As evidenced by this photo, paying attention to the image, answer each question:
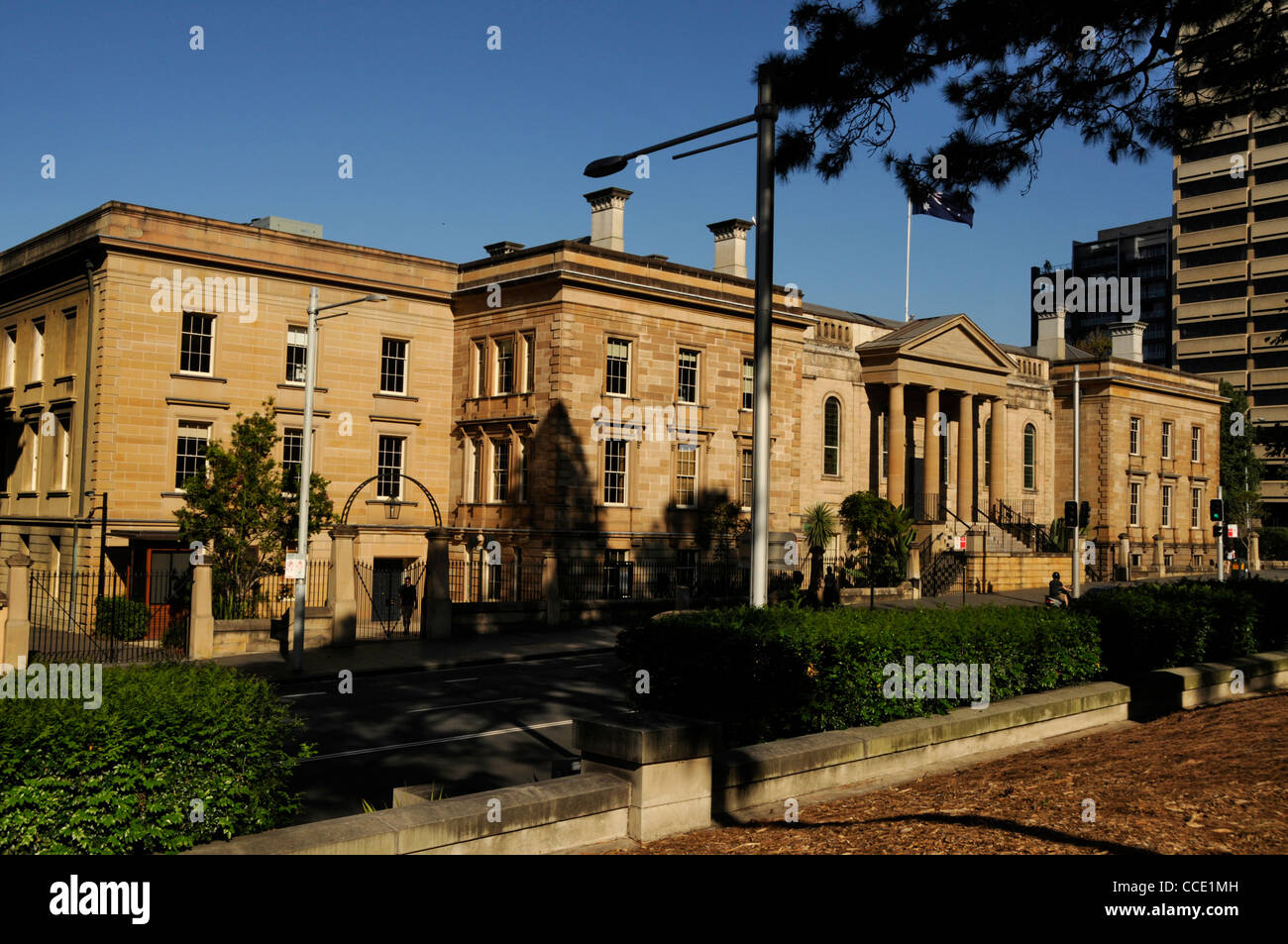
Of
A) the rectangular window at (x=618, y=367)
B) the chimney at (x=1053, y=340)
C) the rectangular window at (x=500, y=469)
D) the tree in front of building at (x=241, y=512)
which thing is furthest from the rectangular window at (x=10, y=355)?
the chimney at (x=1053, y=340)

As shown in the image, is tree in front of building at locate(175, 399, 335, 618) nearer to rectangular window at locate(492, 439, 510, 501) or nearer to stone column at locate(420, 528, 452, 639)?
stone column at locate(420, 528, 452, 639)

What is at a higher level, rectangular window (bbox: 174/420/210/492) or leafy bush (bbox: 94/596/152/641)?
rectangular window (bbox: 174/420/210/492)

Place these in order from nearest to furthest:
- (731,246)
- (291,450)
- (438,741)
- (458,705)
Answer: (438,741) < (458,705) < (291,450) < (731,246)

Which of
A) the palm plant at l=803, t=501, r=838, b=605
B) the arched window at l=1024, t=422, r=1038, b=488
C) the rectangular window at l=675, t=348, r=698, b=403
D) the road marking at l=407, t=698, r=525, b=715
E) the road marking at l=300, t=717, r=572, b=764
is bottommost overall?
the road marking at l=407, t=698, r=525, b=715

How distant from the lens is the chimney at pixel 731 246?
47.4 m

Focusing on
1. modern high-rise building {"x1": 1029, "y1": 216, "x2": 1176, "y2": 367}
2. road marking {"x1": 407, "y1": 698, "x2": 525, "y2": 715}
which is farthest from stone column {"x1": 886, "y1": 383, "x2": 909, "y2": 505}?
modern high-rise building {"x1": 1029, "y1": 216, "x2": 1176, "y2": 367}

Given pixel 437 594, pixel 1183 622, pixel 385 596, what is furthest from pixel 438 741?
pixel 385 596

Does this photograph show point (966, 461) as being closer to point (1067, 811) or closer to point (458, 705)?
point (458, 705)

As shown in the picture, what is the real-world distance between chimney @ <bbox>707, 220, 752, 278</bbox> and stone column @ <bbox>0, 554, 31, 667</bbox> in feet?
98.8

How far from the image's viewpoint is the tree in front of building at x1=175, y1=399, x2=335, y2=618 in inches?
1213

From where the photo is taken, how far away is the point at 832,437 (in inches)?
2029

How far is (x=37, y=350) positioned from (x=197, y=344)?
24.7 feet

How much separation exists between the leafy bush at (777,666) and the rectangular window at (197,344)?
3027 cm
